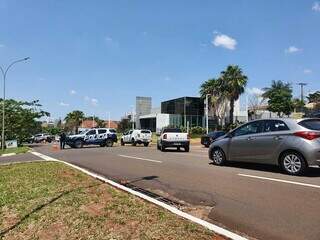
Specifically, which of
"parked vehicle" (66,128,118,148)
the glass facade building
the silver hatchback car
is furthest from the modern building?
the silver hatchback car

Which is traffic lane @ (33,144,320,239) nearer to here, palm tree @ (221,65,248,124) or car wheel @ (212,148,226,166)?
car wheel @ (212,148,226,166)

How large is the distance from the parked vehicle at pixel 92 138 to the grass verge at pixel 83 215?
3095 cm

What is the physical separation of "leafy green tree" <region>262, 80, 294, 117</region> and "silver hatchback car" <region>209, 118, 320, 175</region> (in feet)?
204

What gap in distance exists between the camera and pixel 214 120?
235 ft

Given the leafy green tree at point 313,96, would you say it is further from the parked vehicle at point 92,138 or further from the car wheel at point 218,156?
the car wheel at point 218,156

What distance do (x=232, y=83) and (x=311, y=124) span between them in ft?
175

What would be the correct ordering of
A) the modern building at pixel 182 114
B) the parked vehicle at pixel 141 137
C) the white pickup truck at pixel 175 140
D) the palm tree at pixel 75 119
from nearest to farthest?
the white pickup truck at pixel 175 140
the parked vehicle at pixel 141 137
the modern building at pixel 182 114
the palm tree at pixel 75 119

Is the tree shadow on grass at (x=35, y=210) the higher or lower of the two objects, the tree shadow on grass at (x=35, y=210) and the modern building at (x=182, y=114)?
the lower

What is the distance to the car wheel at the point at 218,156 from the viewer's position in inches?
603

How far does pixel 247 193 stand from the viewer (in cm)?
960

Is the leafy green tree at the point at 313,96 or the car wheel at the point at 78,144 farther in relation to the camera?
the leafy green tree at the point at 313,96

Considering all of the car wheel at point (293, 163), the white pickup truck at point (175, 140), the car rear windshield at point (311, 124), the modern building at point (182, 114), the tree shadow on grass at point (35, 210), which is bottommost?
the tree shadow on grass at point (35, 210)

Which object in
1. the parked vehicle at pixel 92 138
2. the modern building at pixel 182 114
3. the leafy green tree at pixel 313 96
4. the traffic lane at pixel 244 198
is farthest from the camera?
the leafy green tree at pixel 313 96

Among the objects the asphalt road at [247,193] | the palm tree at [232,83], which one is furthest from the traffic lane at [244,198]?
the palm tree at [232,83]
